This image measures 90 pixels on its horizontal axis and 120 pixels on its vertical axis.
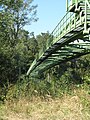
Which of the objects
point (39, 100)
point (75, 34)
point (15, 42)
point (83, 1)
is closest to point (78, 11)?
point (83, 1)

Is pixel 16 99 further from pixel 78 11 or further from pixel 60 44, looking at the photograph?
pixel 60 44

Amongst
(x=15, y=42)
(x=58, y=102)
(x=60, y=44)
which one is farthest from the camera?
(x=15, y=42)

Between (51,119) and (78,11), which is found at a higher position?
(78,11)

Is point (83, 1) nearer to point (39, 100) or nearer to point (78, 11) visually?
point (78, 11)

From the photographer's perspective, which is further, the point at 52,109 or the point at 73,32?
the point at 73,32

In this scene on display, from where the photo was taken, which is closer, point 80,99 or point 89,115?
point 89,115

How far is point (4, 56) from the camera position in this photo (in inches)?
1310

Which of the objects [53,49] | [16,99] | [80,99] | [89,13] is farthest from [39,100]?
[53,49]

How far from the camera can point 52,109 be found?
12008 millimetres

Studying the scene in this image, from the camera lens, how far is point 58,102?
12.5 metres

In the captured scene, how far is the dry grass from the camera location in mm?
10664

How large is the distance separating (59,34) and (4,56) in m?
12.7

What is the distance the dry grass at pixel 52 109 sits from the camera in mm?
10664

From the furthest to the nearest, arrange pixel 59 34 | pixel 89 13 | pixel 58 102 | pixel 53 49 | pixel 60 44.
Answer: pixel 53 49
pixel 60 44
pixel 59 34
pixel 89 13
pixel 58 102
